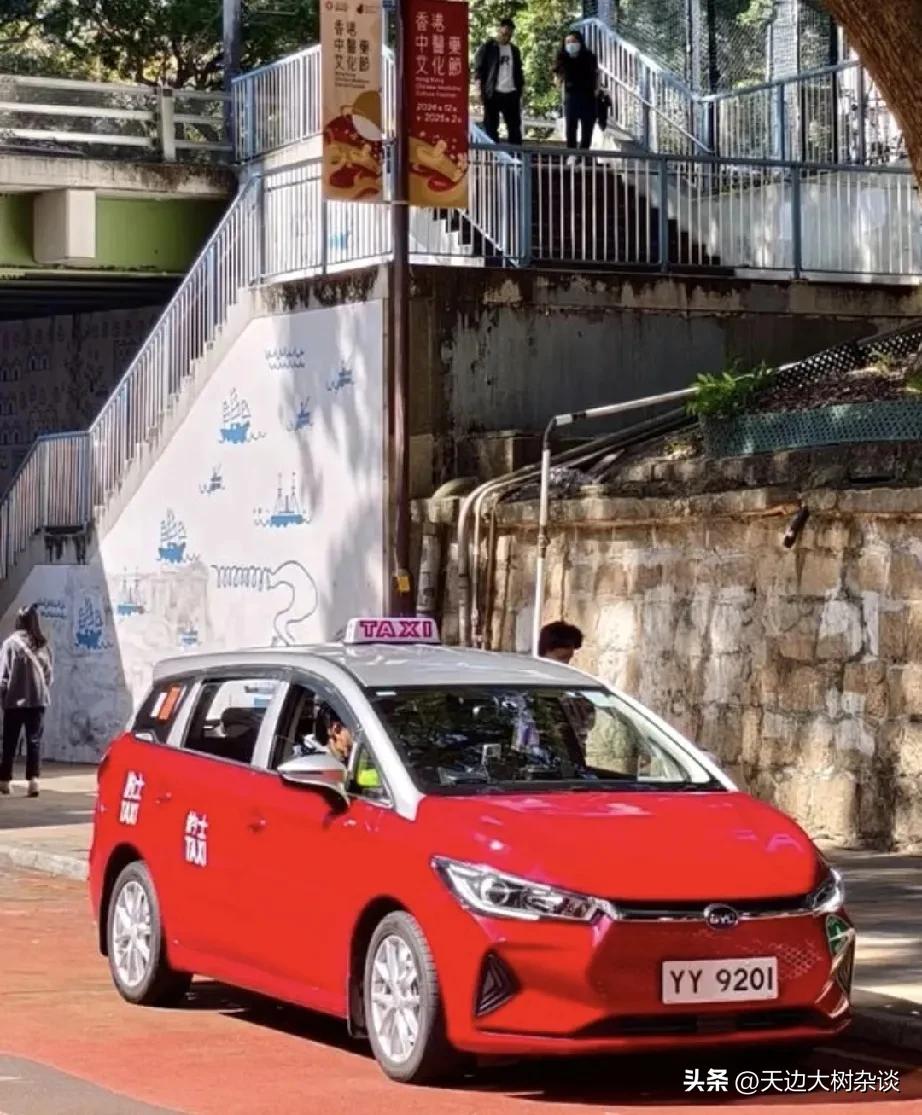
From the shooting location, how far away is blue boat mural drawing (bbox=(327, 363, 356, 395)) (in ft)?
75.3

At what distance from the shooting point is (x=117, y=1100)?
9.13 meters

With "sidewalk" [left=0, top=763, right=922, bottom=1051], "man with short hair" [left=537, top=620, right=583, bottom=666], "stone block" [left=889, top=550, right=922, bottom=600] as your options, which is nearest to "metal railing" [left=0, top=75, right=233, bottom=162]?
"sidewalk" [left=0, top=763, right=922, bottom=1051]

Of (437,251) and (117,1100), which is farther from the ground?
(437,251)

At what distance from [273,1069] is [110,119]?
21303 millimetres

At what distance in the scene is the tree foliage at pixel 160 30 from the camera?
37156 millimetres

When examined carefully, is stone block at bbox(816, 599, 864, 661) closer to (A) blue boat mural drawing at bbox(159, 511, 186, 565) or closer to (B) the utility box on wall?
(A) blue boat mural drawing at bbox(159, 511, 186, 565)

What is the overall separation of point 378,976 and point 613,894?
40.2 inches

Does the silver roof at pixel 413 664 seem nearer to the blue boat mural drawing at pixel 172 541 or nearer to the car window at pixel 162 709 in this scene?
the car window at pixel 162 709

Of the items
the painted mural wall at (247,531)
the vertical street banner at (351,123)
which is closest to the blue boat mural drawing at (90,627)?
the painted mural wall at (247,531)

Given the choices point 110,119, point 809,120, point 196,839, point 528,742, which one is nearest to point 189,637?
point 110,119

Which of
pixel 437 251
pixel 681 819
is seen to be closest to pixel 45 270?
pixel 437 251

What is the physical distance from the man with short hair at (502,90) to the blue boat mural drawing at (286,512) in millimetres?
4624

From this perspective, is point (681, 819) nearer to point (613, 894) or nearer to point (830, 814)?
point (613, 894)

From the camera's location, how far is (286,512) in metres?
24.0
